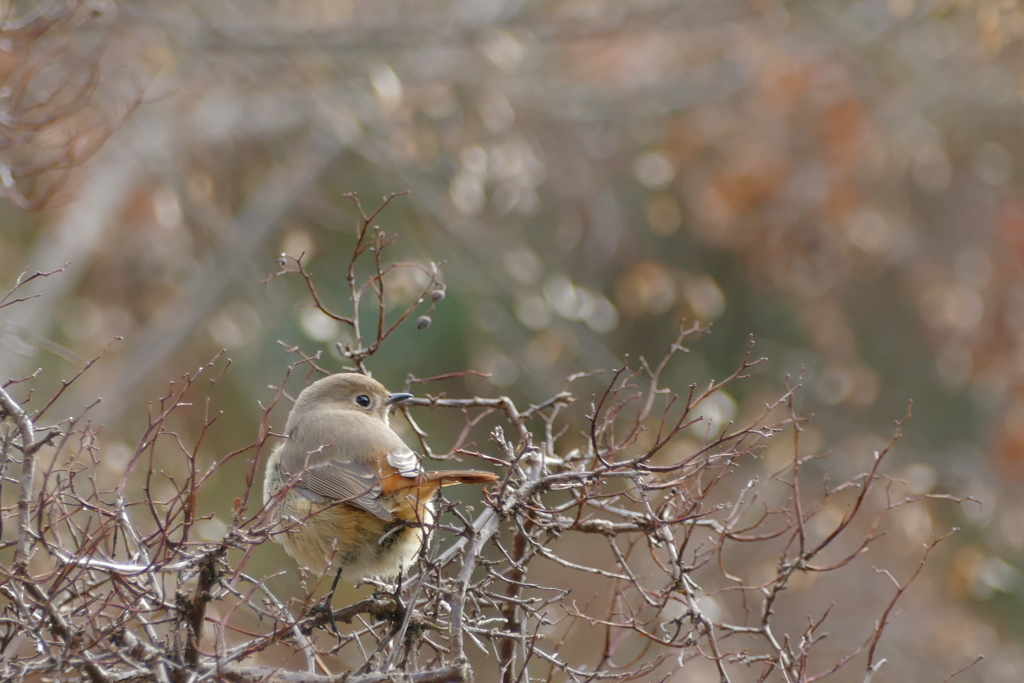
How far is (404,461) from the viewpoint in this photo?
15.8 ft

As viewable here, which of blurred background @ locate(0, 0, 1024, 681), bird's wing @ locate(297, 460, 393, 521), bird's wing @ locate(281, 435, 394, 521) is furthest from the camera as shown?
blurred background @ locate(0, 0, 1024, 681)

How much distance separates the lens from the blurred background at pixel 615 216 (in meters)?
10.3

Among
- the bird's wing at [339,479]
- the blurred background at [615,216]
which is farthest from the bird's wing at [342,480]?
the blurred background at [615,216]

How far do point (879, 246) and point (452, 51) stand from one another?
4853 mm

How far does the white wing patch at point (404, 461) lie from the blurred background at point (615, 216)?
477cm

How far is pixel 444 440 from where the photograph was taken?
45.1 feet

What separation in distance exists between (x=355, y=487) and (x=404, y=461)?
9.8 inches

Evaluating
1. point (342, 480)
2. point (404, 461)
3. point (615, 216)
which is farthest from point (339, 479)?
point (615, 216)

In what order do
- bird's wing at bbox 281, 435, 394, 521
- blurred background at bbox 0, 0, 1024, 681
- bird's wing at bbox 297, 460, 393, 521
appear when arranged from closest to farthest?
bird's wing at bbox 281, 435, 394, 521 → bird's wing at bbox 297, 460, 393, 521 → blurred background at bbox 0, 0, 1024, 681

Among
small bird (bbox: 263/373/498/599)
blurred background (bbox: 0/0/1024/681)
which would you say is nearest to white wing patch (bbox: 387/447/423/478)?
small bird (bbox: 263/373/498/599)

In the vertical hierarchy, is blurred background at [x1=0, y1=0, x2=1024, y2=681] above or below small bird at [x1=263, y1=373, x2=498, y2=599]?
below

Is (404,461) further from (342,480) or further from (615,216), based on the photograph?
(615,216)

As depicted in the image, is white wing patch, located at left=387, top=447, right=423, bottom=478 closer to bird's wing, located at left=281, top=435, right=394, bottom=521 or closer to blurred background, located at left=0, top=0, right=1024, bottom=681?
bird's wing, located at left=281, top=435, right=394, bottom=521

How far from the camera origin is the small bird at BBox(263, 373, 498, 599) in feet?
14.9
